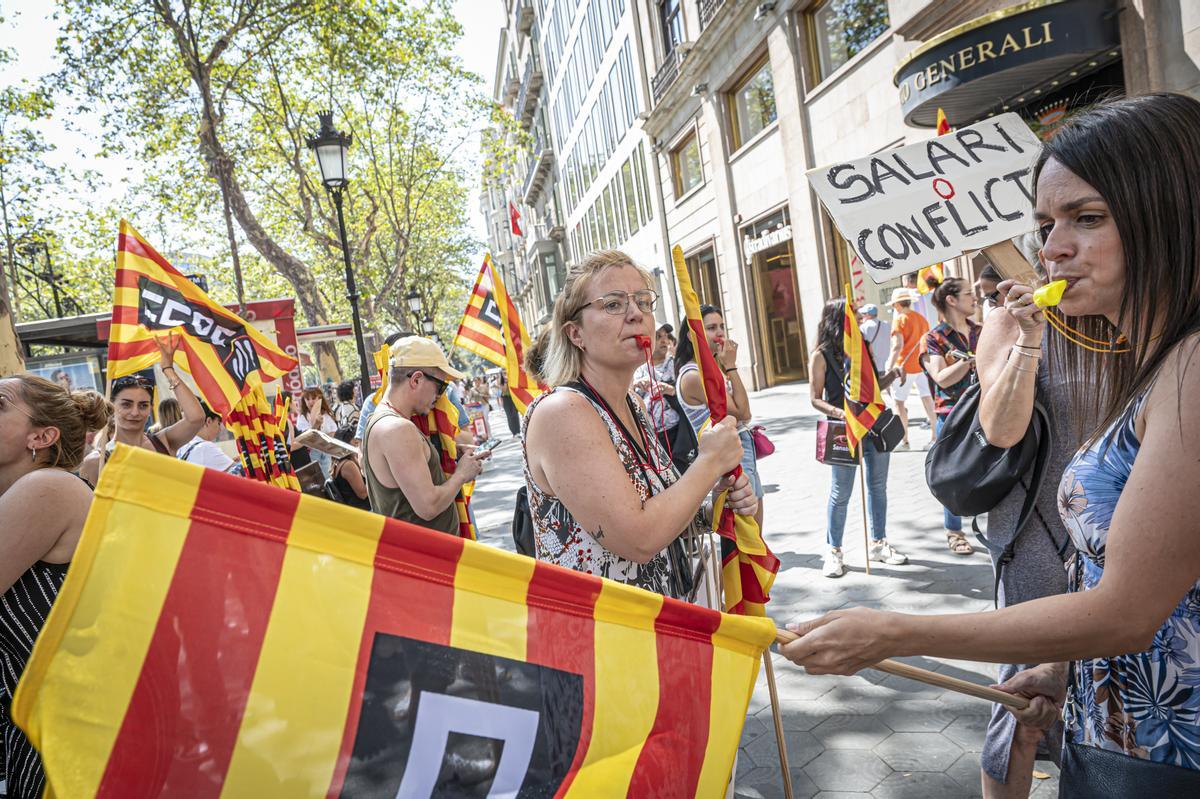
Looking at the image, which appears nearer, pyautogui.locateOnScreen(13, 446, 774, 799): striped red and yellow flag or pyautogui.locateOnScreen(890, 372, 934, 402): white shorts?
pyautogui.locateOnScreen(13, 446, 774, 799): striped red and yellow flag

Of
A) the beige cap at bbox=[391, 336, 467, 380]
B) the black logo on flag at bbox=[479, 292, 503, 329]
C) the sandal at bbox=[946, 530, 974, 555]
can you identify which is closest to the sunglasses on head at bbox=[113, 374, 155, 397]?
the beige cap at bbox=[391, 336, 467, 380]

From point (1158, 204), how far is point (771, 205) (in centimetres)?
1638

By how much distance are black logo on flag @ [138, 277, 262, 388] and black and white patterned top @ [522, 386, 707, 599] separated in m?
4.35

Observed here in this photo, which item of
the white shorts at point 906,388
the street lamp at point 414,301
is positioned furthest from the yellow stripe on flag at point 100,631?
the street lamp at point 414,301

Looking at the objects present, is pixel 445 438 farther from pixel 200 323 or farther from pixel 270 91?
pixel 270 91

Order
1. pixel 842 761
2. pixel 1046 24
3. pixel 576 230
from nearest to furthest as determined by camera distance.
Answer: pixel 842 761
pixel 1046 24
pixel 576 230

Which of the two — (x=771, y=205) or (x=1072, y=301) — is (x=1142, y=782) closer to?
(x=1072, y=301)

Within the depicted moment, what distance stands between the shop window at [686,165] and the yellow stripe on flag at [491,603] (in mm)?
20787

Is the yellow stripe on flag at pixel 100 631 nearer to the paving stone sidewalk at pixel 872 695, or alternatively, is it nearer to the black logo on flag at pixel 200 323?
the paving stone sidewalk at pixel 872 695

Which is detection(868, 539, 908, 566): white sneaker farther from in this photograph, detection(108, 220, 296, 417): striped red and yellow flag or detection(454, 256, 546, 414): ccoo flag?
detection(108, 220, 296, 417): striped red and yellow flag

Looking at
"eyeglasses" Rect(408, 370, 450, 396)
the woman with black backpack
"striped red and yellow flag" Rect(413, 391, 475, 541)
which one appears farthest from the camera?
the woman with black backpack

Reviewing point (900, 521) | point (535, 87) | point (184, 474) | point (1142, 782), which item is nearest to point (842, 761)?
point (1142, 782)

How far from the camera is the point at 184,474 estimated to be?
1112 mm

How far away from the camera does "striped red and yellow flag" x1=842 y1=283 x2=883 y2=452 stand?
5461 mm
